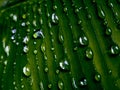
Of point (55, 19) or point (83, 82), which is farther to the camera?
point (55, 19)

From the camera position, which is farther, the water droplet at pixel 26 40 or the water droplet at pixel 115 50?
the water droplet at pixel 26 40

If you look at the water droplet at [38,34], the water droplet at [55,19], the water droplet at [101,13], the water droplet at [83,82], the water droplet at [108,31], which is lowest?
the water droplet at [83,82]

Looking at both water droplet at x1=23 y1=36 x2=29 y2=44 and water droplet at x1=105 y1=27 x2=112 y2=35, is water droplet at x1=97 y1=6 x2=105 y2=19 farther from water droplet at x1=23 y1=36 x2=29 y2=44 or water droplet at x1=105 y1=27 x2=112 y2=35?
water droplet at x1=23 y1=36 x2=29 y2=44

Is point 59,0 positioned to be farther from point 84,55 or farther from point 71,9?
point 84,55

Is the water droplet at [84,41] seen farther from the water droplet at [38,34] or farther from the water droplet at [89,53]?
the water droplet at [38,34]

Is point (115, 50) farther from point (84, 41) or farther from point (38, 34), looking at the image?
point (38, 34)

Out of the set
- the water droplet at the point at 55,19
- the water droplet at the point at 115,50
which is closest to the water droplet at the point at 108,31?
the water droplet at the point at 115,50

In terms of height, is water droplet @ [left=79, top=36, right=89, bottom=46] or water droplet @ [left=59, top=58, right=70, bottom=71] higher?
water droplet @ [left=79, top=36, right=89, bottom=46]

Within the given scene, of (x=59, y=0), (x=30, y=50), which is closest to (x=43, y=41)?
(x=30, y=50)

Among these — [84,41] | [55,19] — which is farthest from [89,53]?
[55,19]

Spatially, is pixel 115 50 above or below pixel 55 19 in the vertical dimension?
below

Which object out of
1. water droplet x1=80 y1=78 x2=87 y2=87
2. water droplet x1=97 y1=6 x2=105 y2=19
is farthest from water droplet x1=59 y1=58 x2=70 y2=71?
water droplet x1=97 y1=6 x2=105 y2=19
